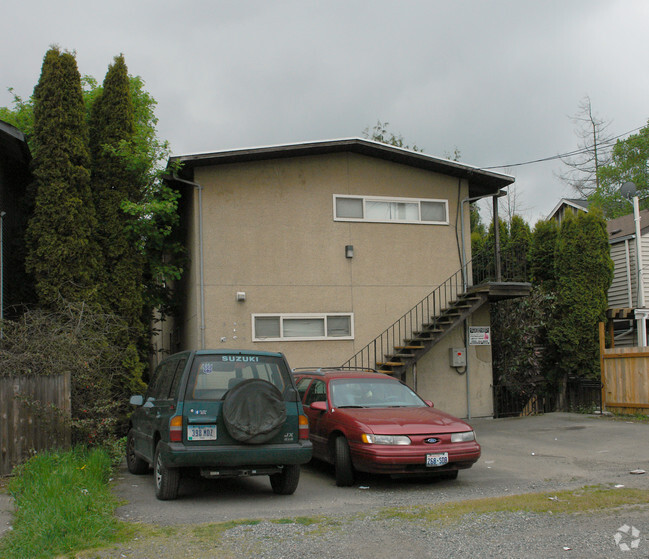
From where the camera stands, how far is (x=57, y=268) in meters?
13.2

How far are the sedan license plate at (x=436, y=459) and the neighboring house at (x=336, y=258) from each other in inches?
243

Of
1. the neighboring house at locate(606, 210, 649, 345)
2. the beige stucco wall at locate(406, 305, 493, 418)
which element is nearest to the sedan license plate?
the beige stucco wall at locate(406, 305, 493, 418)

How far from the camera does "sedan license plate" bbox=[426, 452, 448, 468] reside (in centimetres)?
845

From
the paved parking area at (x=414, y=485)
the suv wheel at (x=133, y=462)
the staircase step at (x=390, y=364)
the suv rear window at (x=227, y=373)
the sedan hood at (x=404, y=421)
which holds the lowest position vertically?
the paved parking area at (x=414, y=485)

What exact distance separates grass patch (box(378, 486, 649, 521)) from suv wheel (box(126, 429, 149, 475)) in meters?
3.91

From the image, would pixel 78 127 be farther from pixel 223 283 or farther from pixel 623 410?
pixel 623 410

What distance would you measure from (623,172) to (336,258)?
98.4 ft

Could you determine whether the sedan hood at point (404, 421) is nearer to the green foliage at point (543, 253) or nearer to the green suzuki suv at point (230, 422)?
the green suzuki suv at point (230, 422)

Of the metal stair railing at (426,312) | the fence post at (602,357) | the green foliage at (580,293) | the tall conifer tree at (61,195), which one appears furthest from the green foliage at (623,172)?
the tall conifer tree at (61,195)

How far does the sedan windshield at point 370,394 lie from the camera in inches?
383

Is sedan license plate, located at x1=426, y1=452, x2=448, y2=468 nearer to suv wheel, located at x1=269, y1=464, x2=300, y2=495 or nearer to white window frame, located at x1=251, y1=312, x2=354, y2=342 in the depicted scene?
suv wheel, located at x1=269, y1=464, x2=300, y2=495

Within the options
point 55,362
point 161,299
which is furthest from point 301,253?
point 55,362

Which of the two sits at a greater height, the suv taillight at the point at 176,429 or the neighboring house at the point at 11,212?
the neighboring house at the point at 11,212

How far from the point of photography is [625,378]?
15.9m
